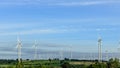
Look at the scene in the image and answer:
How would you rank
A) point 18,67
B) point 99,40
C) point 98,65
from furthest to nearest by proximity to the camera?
point 98,65, point 99,40, point 18,67

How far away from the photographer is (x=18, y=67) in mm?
144500

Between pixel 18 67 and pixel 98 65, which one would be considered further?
pixel 98 65

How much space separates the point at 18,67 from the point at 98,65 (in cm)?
6334

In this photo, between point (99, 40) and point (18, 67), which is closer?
point (18, 67)

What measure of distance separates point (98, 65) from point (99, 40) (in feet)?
123

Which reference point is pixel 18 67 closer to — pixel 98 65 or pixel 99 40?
pixel 99 40

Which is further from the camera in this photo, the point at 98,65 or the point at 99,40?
the point at 98,65

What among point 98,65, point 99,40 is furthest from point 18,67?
point 98,65

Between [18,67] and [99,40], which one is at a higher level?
[99,40]

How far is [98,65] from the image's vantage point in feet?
650

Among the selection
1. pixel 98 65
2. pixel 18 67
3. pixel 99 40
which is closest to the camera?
pixel 18 67

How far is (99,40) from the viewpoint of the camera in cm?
16300

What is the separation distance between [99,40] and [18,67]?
121 ft
